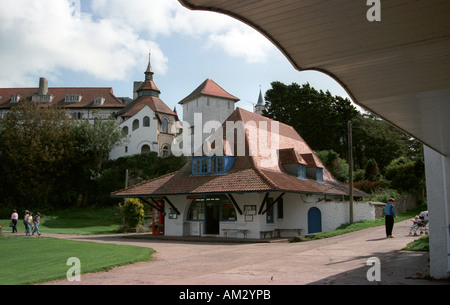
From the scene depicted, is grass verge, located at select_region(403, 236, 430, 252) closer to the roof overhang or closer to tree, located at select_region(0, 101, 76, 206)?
the roof overhang

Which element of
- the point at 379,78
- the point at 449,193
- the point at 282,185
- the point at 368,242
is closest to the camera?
the point at 379,78

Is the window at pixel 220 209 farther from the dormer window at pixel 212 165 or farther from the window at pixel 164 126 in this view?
the window at pixel 164 126

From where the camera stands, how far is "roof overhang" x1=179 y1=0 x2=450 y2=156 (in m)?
3.48

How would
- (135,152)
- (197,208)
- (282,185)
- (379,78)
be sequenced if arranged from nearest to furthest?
1. (379,78)
2. (282,185)
3. (197,208)
4. (135,152)

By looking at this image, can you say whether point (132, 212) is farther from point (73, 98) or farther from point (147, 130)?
point (73, 98)

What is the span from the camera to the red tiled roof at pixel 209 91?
56.5 metres

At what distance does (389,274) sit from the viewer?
8.45m

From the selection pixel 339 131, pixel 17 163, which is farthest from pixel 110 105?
pixel 339 131

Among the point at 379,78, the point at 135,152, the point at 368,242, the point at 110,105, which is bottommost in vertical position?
the point at 368,242

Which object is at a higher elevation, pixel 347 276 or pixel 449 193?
pixel 449 193

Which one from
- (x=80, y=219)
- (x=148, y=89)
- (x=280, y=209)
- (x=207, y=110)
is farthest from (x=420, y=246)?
(x=148, y=89)

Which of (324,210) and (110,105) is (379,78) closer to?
(324,210)

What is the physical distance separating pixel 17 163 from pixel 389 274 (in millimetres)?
47323

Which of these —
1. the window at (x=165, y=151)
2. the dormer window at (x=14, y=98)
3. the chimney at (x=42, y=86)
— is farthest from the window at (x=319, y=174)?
the dormer window at (x=14, y=98)
